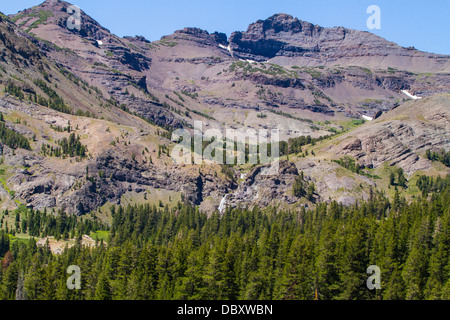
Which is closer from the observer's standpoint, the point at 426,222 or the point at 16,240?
the point at 426,222

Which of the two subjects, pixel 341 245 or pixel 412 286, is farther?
pixel 341 245

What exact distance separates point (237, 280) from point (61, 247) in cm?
10877

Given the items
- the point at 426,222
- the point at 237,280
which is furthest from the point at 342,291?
the point at 426,222

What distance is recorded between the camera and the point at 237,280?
94688 millimetres

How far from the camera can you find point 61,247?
180 meters

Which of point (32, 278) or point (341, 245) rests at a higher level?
point (341, 245)

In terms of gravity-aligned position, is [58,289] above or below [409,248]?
below

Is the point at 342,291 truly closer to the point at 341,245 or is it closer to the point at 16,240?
the point at 341,245
